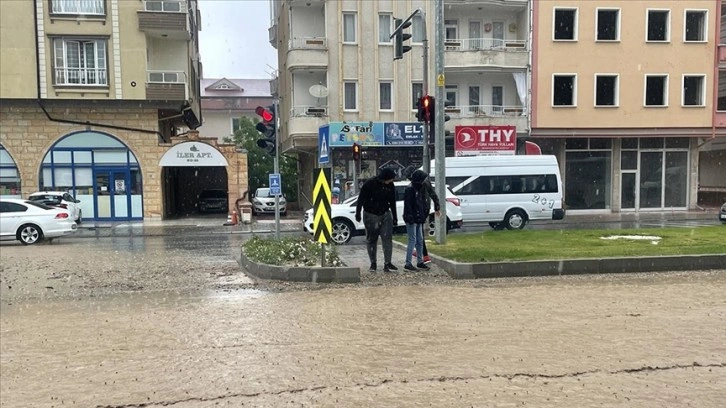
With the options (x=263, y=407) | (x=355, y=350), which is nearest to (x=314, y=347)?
(x=355, y=350)

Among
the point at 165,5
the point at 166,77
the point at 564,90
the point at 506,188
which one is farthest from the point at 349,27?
the point at 506,188

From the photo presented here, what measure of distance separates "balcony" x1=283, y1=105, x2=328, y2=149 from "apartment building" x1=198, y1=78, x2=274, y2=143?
1196 inches

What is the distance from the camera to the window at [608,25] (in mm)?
28875

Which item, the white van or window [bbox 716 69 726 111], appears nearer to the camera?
the white van

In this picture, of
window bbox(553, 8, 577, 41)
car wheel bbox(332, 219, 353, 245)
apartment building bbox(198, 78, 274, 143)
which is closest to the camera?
car wheel bbox(332, 219, 353, 245)

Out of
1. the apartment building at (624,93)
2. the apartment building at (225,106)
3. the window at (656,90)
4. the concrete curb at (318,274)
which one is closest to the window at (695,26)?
the apartment building at (624,93)

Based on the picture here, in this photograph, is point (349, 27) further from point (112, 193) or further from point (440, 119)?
point (440, 119)

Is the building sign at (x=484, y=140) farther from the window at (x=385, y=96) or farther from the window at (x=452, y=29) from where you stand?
the window at (x=452, y=29)

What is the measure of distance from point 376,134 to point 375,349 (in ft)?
70.8

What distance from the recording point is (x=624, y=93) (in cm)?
Result: 2892

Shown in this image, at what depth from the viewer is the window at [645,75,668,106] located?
95.9ft

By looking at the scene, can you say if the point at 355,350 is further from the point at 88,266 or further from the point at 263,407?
the point at 88,266

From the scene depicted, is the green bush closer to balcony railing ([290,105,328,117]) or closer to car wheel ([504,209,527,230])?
car wheel ([504,209,527,230])

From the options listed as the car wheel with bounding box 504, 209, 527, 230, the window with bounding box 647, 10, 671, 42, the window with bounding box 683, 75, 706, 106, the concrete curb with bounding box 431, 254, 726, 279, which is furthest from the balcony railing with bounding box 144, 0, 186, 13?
the window with bounding box 683, 75, 706, 106
